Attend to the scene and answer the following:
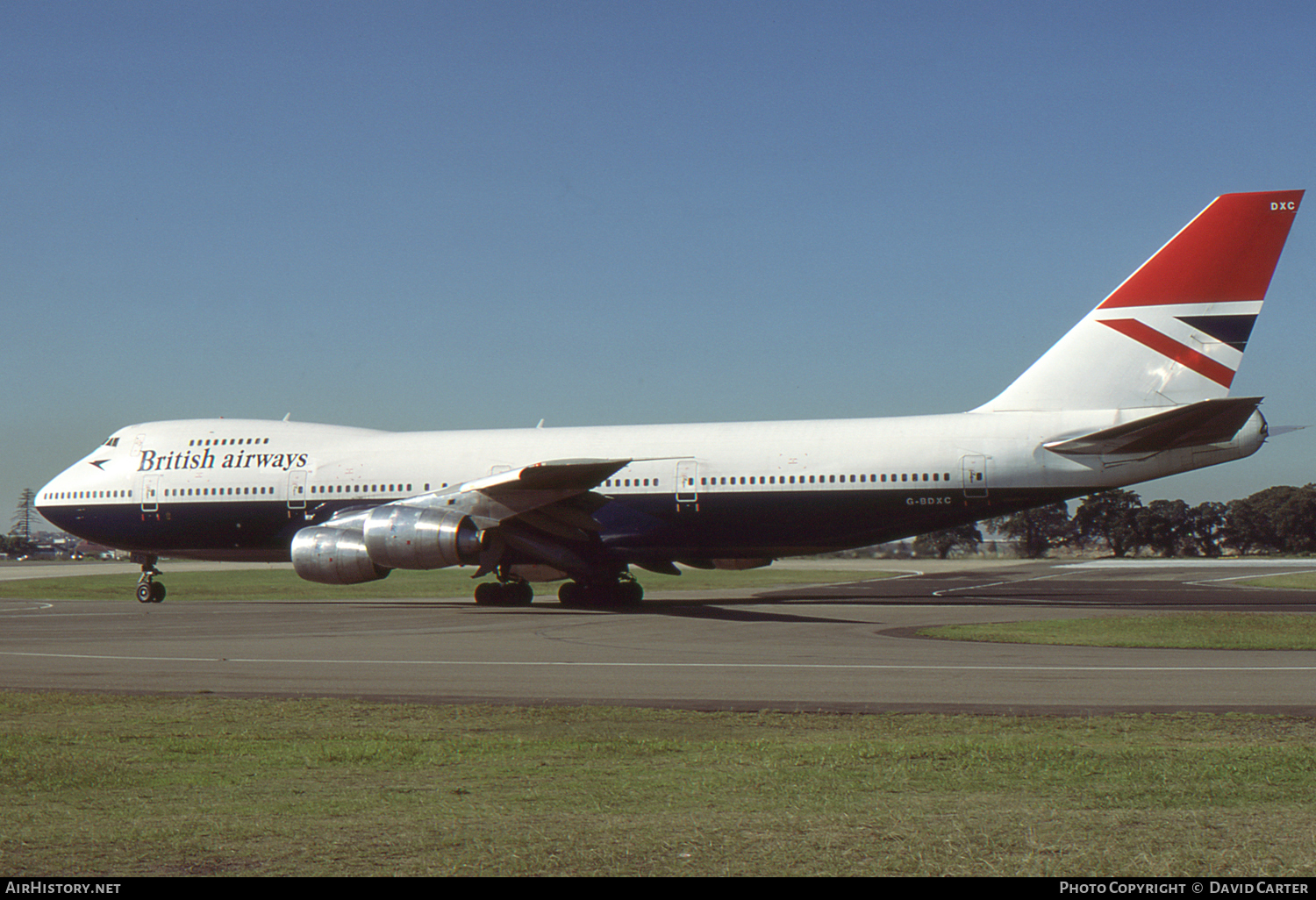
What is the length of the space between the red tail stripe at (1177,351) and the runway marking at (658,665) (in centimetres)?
1395

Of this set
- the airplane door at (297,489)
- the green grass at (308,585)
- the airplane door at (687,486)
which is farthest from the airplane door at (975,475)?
the airplane door at (297,489)

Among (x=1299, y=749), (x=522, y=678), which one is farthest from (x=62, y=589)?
(x=1299, y=749)

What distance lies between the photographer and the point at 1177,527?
393 feet

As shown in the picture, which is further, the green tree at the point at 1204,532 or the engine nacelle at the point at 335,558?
the green tree at the point at 1204,532

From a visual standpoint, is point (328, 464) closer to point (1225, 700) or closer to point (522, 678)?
point (522, 678)

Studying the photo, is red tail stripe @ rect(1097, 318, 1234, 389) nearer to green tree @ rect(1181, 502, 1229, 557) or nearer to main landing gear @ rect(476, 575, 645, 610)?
main landing gear @ rect(476, 575, 645, 610)

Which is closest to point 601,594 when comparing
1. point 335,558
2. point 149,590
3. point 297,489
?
point 335,558

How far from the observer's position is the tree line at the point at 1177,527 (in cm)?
11612

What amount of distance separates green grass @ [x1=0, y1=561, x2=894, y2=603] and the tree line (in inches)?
2952

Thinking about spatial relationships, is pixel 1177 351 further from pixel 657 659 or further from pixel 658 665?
pixel 658 665

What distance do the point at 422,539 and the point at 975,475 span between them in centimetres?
1245

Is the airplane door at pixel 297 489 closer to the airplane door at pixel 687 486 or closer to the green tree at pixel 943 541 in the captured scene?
the airplane door at pixel 687 486

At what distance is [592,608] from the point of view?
27.3m
